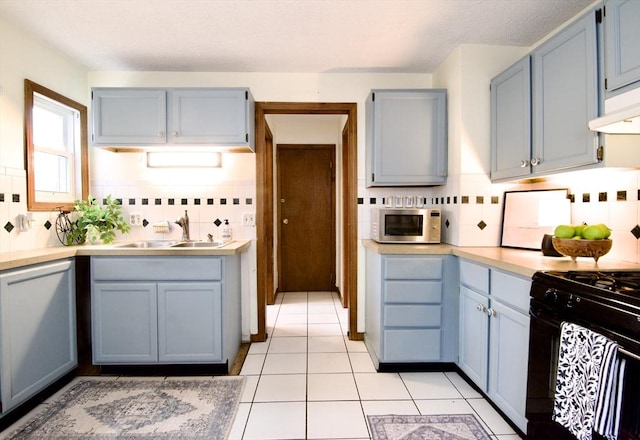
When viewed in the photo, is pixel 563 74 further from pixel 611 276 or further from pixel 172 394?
pixel 172 394

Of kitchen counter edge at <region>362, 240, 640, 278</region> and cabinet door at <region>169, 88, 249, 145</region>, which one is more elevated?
cabinet door at <region>169, 88, 249, 145</region>

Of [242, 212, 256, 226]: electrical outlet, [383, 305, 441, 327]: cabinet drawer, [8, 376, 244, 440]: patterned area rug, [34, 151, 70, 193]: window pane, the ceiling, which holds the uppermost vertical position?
the ceiling

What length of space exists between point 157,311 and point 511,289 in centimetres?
212

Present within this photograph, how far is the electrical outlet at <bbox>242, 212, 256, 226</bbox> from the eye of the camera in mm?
2904

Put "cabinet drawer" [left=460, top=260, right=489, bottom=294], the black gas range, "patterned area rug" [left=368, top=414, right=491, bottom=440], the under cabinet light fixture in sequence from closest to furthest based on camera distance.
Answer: the black gas range, "patterned area rug" [left=368, top=414, right=491, bottom=440], "cabinet drawer" [left=460, top=260, right=489, bottom=294], the under cabinet light fixture

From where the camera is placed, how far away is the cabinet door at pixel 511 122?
202 cm

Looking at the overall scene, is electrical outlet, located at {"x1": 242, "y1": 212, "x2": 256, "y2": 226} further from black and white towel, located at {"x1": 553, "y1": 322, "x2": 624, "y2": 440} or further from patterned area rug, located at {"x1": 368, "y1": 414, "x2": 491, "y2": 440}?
black and white towel, located at {"x1": 553, "y1": 322, "x2": 624, "y2": 440}

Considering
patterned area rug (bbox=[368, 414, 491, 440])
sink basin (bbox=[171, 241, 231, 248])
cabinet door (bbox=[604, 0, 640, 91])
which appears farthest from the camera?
sink basin (bbox=[171, 241, 231, 248])

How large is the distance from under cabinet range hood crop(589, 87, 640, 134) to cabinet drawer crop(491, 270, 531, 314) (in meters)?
0.73

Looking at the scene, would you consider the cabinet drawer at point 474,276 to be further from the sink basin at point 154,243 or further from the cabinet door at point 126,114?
the cabinet door at point 126,114

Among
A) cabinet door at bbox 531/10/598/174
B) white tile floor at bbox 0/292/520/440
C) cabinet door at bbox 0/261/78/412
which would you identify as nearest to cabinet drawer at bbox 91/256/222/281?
cabinet door at bbox 0/261/78/412

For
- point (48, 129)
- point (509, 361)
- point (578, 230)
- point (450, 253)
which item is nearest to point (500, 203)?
point (450, 253)

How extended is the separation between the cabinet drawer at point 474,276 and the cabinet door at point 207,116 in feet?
5.88

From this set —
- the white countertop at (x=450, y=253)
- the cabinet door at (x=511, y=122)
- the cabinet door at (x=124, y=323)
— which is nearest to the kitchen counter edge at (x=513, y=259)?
the white countertop at (x=450, y=253)
